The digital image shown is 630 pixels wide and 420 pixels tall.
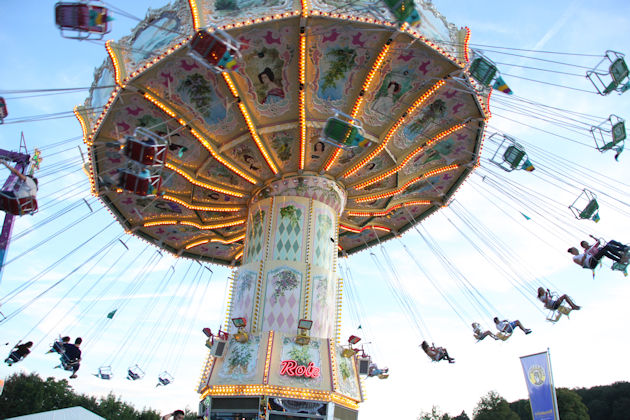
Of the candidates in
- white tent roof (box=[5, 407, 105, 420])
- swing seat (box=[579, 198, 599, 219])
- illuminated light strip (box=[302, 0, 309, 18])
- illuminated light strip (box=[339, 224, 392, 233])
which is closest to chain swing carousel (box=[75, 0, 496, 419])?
illuminated light strip (box=[302, 0, 309, 18])

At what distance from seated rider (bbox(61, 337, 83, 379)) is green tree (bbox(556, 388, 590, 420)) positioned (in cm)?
4199

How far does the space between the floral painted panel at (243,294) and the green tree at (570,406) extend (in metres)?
39.5

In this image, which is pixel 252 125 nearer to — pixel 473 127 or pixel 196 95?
pixel 196 95

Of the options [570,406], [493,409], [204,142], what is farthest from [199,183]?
[493,409]

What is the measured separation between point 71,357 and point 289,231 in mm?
7766

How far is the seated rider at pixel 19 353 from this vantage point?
1526 centimetres

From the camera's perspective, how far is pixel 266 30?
12367 millimetres

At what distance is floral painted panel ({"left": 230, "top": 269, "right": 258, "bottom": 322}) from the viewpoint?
50.1 ft

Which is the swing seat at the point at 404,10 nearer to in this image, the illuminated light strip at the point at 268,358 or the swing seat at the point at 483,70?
the swing seat at the point at 483,70

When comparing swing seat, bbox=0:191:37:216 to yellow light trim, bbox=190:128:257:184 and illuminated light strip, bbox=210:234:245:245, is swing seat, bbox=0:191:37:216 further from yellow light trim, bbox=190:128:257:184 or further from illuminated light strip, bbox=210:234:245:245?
illuminated light strip, bbox=210:234:245:245

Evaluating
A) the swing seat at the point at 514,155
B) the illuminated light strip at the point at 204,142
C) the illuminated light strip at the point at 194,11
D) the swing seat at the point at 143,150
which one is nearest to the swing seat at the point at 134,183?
the swing seat at the point at 143,150

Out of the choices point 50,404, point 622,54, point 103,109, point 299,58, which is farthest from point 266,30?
point 50,404

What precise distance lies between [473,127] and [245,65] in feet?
23.1

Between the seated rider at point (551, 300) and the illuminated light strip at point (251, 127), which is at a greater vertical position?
the illuminated light strip at point (251, 127)
